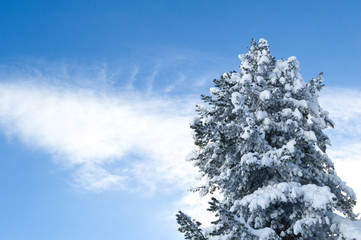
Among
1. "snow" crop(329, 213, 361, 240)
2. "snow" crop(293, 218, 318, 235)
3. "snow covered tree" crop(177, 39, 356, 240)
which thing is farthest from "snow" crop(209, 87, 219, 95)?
"snow" crop(329, 213, 361, 240)

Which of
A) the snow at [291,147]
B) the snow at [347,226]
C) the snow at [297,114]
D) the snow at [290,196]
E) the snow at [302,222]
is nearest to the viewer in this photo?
the snow at [347,226]

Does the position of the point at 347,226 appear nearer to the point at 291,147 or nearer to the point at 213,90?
the point at 291,147

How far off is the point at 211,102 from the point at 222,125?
1431mm

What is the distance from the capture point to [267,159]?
9.27 m

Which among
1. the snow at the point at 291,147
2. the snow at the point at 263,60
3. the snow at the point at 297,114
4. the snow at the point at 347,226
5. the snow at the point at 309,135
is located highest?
the snow at the point at 263,60

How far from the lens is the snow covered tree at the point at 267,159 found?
8.55m

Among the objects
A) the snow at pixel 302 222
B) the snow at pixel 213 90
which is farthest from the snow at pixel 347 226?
the snow at pixel 213 90

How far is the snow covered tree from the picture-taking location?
336 inches

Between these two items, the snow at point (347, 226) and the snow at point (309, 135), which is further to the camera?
the snow at point (309, 135)

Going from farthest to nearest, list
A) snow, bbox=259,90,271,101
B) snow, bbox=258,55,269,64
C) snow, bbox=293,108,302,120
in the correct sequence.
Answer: snow, bbox=258,55,269,64 < snow, bbox=259,90,271,101 < snow, bbox=293,108,302,120

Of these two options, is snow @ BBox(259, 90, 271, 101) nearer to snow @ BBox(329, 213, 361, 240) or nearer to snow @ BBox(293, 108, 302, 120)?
snow @ BBox(293, 108, 302, 120)

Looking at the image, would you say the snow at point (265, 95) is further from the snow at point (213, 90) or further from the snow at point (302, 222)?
the snow at point (302, 222)

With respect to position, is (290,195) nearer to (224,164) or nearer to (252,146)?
(252,146)

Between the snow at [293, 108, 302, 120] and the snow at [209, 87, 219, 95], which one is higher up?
the snow at [209, 87, 219, 95]
